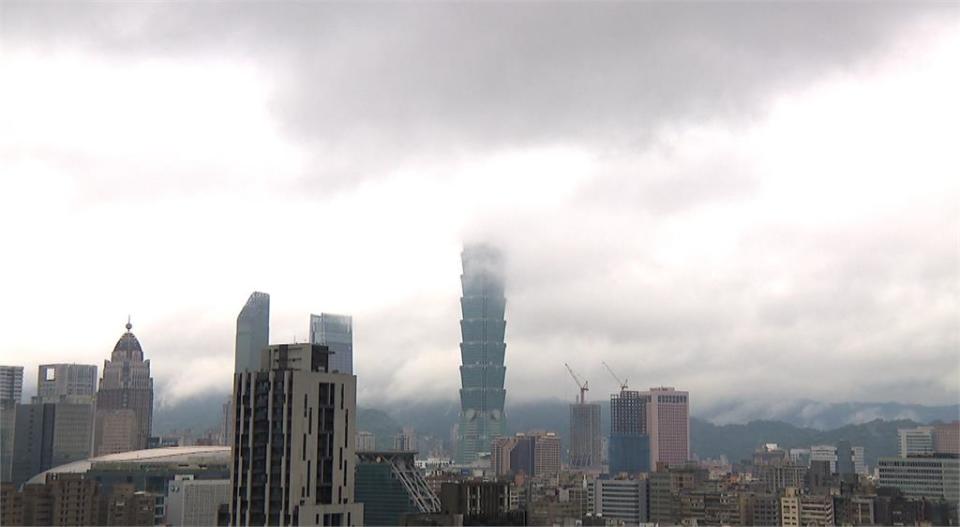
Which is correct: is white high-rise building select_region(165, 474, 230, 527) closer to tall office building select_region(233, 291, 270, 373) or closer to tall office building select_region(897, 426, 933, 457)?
tall office building select_region(233, 291, 270, 373)

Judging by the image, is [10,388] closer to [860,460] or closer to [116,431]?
[116,431]

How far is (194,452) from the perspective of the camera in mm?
35125

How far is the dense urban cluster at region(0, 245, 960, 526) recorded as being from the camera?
11.9 meters

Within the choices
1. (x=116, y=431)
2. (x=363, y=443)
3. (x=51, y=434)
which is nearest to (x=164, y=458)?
(x=51, y=434)

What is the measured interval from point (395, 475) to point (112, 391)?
28382mm

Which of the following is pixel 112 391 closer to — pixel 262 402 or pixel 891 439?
pixel 891 439

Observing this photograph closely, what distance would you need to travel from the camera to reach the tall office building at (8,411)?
86.6 feet

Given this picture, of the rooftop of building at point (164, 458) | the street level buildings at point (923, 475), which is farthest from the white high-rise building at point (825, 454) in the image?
the rooftop of building at point (164, 458)

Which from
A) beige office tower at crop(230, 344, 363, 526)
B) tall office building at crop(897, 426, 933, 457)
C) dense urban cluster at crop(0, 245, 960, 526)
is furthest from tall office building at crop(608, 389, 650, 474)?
beige office tower at crop(230, 344, 363, 526)

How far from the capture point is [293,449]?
11617 mm

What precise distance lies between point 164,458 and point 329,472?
25569 millimetres

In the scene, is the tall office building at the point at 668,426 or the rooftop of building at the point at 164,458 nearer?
the rooftop of building at the point at 164,458

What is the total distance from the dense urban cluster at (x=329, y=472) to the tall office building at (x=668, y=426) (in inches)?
8.1

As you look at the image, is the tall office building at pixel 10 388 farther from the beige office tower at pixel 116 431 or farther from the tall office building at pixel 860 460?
the tall office building at pixel 860 460
